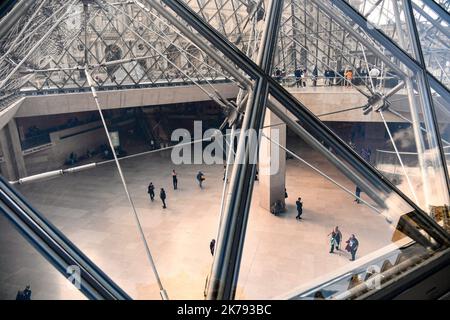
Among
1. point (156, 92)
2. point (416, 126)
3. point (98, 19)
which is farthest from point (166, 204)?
point (98, 19)

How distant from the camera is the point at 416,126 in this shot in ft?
8.55

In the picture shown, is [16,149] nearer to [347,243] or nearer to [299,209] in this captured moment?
[299,209]

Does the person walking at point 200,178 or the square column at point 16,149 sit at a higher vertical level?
the square column at point 16,149

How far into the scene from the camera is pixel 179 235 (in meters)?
5.48

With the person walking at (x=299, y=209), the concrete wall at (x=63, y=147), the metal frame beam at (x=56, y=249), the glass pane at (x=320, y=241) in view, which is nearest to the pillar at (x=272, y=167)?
the glass pane at (x=320, y=241)

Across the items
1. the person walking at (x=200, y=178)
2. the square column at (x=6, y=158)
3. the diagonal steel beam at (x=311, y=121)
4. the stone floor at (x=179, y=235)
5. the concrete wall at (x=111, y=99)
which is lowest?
the stone floor at (x=179, y=235)

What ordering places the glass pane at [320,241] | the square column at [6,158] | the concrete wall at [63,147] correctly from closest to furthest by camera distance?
the glass pane at [320,241], the square column at [6,158], the concrete wall at [63,147]

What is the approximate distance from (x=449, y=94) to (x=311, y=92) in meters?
5.97

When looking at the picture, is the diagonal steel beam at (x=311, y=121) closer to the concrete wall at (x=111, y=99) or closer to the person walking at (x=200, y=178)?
the person walking at (x=200, y=178)

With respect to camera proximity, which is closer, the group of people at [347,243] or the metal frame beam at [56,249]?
the metal frame beam at [56,249]

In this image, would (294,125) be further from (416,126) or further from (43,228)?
(416,126)

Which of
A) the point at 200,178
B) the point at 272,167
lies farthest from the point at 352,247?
the point at 200,178

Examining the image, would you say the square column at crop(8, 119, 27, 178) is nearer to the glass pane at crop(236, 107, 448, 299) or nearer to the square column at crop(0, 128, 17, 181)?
the square column at crop(0, 128, 17, 181)

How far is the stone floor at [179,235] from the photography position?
13.8 ft
